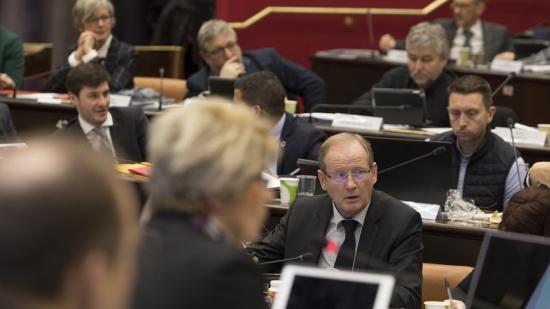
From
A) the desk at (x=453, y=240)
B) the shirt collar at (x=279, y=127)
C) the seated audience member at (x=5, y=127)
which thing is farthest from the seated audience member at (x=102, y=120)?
the desk at (x=453, y=240)

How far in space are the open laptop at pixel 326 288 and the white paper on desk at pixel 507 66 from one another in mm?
6301

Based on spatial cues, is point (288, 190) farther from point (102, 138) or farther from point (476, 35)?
point (476, 35)

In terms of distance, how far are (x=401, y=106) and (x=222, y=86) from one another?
3.60 ft

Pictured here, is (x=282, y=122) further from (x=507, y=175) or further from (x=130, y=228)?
(x=130, y=228)

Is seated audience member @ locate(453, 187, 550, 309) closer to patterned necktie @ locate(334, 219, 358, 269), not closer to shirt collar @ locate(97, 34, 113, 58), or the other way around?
patterned necktie @ locate(334, 219, 358, 269)

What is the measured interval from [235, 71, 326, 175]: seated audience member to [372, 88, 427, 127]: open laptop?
121 cm

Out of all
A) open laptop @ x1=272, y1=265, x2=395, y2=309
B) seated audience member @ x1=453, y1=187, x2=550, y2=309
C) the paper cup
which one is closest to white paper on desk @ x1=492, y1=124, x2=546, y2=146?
the paper cup

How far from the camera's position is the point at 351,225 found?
4230 millimetres

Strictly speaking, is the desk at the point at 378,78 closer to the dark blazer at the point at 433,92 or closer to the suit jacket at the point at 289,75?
the dark blazer at the point at 433,92

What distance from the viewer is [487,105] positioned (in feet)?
19.2

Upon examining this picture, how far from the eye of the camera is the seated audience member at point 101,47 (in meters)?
8.10

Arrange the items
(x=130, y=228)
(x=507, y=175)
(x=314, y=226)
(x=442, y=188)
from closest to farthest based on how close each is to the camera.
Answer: (x=130, y=228), (x=314, y=226), (x=442, y=188), (x=507, y=175)

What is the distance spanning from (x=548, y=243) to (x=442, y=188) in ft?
7.34

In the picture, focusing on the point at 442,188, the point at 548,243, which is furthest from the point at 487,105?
the point at 548,243
